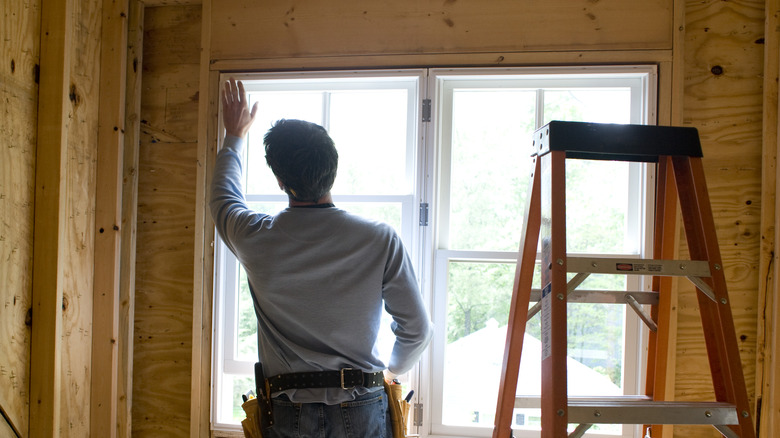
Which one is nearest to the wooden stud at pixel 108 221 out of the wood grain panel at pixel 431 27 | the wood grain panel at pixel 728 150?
the wood grain panel at pixel 431 27

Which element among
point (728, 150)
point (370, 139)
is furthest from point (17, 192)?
point (728, 150)

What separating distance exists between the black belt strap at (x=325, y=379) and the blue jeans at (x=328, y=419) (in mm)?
48

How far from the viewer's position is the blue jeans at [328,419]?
4.42 feet

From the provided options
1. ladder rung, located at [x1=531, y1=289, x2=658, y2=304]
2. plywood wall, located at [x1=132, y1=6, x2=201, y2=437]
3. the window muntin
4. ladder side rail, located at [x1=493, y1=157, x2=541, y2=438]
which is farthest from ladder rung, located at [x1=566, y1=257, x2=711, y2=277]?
plywood wall, located at [x1=132, y1=6, x2=201, y2=437]

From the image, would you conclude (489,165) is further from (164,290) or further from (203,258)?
(164,290)

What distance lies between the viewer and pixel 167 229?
2213 millimetres

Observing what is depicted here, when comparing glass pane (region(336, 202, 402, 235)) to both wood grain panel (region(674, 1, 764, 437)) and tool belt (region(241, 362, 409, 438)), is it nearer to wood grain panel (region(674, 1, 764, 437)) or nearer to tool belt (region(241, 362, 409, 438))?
→ tool belt (region(241, 362, 409, 438))

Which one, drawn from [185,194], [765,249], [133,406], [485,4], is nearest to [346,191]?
[185,194]

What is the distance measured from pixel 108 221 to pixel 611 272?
75.2 inches

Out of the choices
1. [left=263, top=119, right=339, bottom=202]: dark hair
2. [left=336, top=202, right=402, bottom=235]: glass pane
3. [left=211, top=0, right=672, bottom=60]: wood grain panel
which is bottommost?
[left=336, top=202, right=402, bottom=235]: glass pane

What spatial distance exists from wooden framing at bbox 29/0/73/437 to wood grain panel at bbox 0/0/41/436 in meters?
0.02

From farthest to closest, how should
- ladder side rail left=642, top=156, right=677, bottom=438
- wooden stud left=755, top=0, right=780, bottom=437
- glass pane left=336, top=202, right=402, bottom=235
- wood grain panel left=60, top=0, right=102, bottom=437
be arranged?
A: glass pane left=336, top=202, right=402, bottom=235 < wood grain panel left=60, top=0, right=102, bottom=437 < wooden stud left=755, top=0, right=780, bottom=437 < ladder side rail left=642, top=156, right=677, bottom=438

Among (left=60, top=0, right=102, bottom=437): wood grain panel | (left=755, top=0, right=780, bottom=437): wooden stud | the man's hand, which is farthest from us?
(left=60, top=0, right=102, bottom=437): wood grain panel

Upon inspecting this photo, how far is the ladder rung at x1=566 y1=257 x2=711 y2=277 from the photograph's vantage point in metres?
1.19
